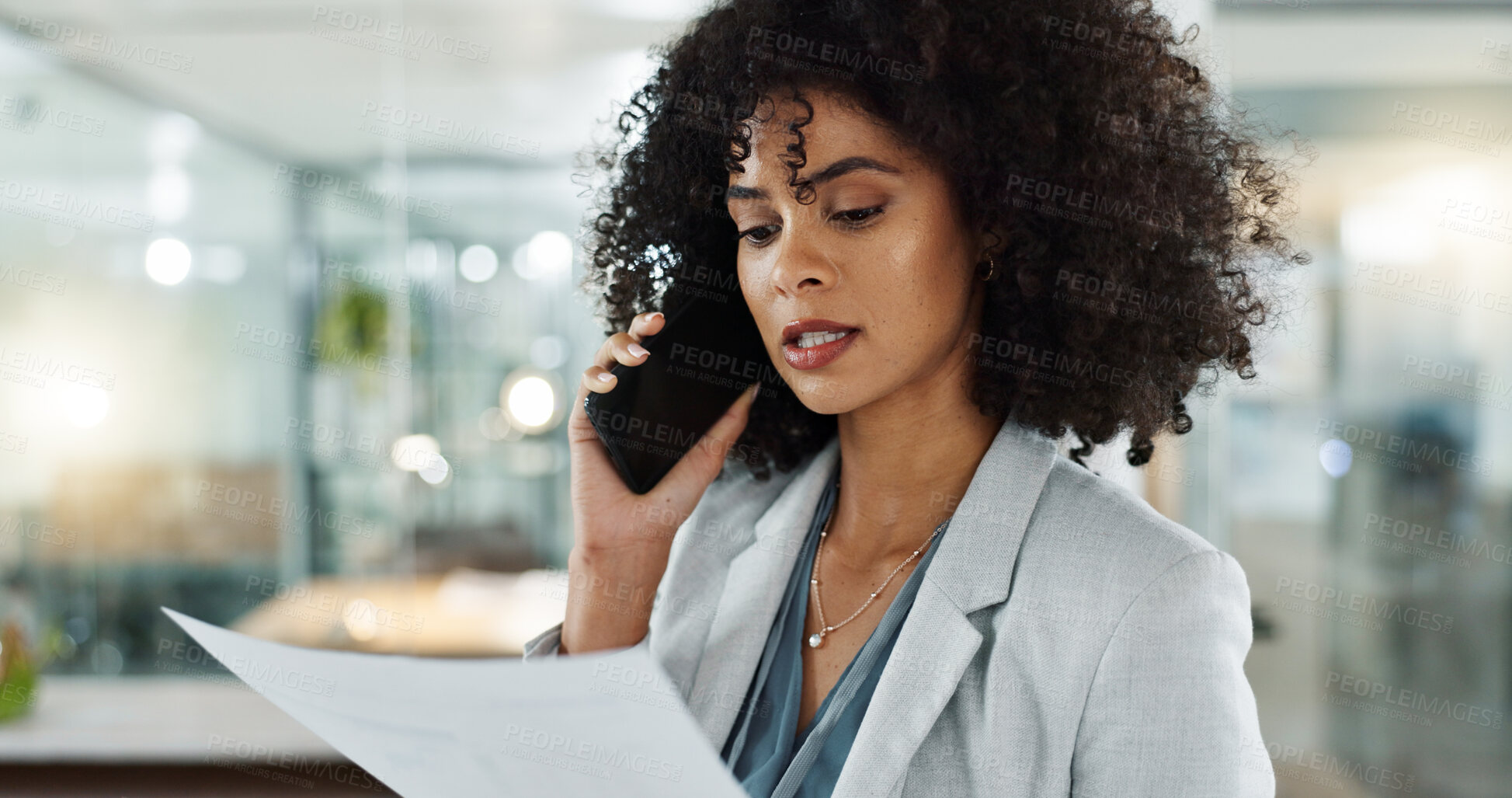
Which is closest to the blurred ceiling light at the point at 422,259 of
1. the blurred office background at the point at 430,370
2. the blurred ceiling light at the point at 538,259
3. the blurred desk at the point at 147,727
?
the blurred office background at the point at 430,370

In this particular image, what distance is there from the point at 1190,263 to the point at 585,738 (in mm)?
852

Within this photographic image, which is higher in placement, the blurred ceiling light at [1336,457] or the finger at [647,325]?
the finger at [647,325]

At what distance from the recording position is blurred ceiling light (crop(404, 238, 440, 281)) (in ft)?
12.9

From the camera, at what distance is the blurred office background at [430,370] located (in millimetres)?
2639

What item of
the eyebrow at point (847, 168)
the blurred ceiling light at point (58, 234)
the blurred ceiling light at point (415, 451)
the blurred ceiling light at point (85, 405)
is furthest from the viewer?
the blurred ceiling light at point (415, 451)

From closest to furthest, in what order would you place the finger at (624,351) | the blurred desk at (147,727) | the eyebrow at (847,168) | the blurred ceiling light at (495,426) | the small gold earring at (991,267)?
1. the eyebrow at (847,168)
2. the small gold earring at (991,267)
3. the finger at (624,351)
4. the blurred desk at (147,727)
5. the blurred ceiling light at (495,426)

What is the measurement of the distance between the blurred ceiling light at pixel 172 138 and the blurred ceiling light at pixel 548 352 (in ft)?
4.77

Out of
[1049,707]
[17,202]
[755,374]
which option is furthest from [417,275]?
[1049,707]

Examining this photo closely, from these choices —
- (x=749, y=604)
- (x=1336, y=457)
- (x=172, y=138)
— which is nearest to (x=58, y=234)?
(x=172, y=138)

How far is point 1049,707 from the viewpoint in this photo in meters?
0.94

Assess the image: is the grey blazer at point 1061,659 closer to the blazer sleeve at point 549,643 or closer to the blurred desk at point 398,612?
the blazer sleeve at point 549,643

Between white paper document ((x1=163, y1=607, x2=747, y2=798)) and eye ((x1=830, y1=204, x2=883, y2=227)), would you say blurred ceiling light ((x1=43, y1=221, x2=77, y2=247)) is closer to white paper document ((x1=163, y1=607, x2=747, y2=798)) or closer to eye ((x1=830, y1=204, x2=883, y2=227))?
white paper document ((x1=163, y1=607, x2=747, y2=798))

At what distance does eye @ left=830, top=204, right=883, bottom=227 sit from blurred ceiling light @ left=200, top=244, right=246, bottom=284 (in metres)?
3.45

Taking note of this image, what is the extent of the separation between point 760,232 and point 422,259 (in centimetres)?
320
